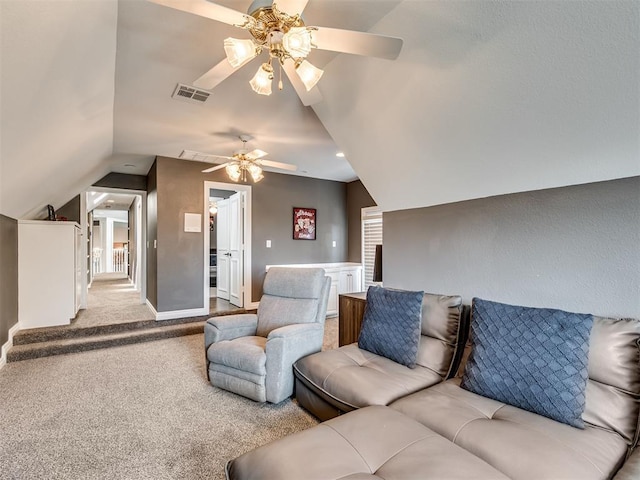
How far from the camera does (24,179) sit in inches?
113

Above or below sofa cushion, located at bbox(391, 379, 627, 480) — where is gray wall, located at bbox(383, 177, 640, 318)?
above

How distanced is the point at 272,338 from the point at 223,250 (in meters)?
4.38

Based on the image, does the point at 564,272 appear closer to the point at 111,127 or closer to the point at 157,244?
the point at 111,127

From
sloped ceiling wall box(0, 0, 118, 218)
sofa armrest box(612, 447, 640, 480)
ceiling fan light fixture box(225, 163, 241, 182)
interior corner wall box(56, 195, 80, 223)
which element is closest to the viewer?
sofa armrest box(612, 447, 640, 480)

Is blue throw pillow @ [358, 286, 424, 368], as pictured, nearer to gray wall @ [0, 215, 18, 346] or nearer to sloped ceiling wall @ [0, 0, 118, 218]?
sloped ceiling wall @ [0, 0, 118, 218]

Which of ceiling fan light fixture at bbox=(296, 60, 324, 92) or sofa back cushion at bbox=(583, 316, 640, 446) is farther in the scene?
ceiling fan light fixture at bbox=(296, 60, 324, 92)

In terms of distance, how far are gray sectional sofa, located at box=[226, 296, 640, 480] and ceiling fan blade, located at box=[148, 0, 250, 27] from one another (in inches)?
71.3

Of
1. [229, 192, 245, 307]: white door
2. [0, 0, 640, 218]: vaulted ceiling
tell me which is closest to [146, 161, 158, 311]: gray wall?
[229, 192, 245, 307]: white door

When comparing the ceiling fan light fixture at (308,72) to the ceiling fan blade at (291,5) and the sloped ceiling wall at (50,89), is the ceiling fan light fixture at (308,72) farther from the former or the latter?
the sloped ceiling wall at (50,89)

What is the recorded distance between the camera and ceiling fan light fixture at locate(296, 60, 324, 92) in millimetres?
1686

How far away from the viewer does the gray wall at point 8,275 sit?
3.23 meters

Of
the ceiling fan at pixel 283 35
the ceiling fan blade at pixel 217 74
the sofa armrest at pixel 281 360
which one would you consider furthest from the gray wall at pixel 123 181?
the ceiling fan at pixel 283 35

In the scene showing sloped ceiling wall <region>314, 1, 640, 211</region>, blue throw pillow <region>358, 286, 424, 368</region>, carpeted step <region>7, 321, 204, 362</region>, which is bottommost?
carpeted step <region>7, 321, 204, 362</region>

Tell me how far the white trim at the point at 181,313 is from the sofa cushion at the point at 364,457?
374cm
